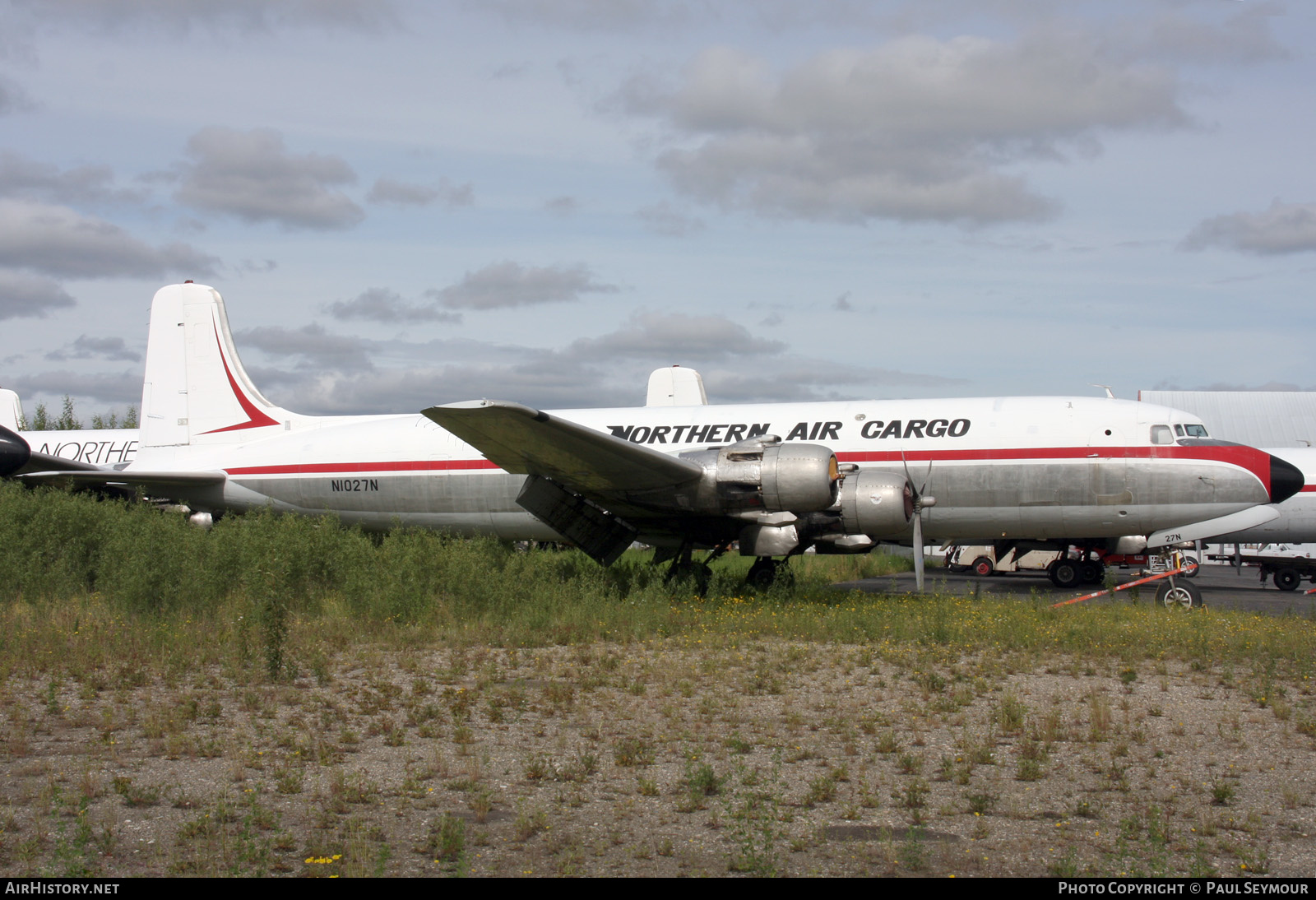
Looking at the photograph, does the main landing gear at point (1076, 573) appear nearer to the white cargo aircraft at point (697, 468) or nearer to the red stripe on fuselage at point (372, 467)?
the white cargo aircraft at point (697, 468)

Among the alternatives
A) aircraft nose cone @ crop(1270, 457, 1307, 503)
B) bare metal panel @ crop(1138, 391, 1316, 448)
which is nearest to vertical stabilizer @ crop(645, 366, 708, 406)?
aircraft nose cone @ crop(1270, 457, 1307, 503)

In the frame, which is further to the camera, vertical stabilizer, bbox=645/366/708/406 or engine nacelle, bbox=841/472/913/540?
vertical stabilizer, bbox=645/366/708/406

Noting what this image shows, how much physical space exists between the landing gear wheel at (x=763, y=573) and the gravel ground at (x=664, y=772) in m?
5.68

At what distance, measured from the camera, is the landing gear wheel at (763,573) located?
15.3m

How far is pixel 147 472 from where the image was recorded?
64.6ft

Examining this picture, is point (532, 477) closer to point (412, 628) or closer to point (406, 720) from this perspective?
point (412, 628)

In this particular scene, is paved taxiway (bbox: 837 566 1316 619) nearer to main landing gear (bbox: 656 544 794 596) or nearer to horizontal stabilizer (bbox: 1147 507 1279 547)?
horizontal stabilizer (bbox: 1147 507 1279 547)

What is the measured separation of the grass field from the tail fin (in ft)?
21.1

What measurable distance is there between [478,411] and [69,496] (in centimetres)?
931

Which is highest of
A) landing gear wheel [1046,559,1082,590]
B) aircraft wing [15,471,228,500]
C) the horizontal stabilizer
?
aircraft wing [15,471,228,500]

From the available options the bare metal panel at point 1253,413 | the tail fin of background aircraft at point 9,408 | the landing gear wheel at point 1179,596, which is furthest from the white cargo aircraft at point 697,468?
the bare metal panel at point 1253,413

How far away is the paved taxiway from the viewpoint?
57.1ft

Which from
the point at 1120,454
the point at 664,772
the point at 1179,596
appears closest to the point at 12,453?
the point at 664,772

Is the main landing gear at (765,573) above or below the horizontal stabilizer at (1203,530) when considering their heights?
below
